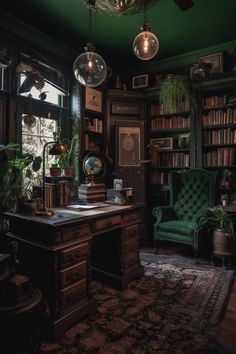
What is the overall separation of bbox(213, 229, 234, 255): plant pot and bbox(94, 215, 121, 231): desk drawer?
1500mm

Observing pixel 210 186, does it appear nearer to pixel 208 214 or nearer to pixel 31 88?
pixel 208 214

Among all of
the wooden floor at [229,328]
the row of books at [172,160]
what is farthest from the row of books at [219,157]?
the wooden floor at [229,328]

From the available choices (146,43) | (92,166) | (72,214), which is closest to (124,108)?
(92,166)

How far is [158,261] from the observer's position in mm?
3527

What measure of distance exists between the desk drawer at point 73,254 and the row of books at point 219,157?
2691 mm

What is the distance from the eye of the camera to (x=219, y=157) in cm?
403

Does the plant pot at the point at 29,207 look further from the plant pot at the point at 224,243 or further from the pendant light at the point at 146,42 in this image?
the plant pot at the point at 224,243

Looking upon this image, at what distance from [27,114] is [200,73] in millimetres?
2606

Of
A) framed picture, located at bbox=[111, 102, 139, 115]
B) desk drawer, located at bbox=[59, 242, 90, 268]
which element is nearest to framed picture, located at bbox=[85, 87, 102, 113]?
framed picture, located at bbox=[111, 102, 139, 115]

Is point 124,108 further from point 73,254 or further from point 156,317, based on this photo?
point 156,317

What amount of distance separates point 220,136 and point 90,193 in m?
2.32

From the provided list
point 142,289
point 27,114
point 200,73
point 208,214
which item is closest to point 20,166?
point 27,114

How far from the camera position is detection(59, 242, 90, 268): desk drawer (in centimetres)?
195

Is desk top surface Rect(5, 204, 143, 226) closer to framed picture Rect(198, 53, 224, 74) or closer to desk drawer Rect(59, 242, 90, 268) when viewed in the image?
desk drawer Rect(59, 242, 90, 268)
